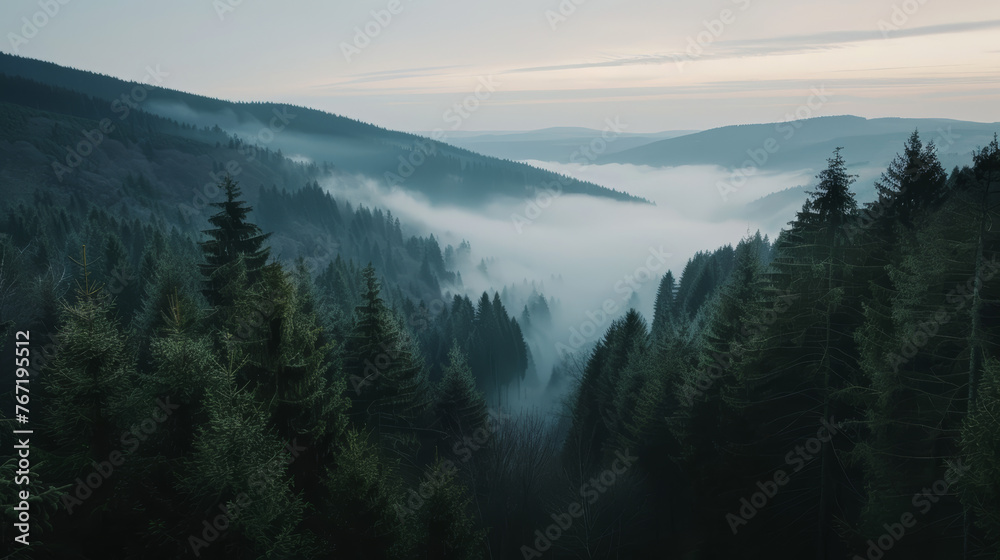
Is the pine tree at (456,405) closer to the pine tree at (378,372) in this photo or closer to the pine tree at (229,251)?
the pine tree at (378,372)

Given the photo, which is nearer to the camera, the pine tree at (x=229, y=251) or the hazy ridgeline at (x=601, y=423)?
the hazy ridgeline at (x=601, y=423)

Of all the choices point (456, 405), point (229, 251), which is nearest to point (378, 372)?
point (456, 405)

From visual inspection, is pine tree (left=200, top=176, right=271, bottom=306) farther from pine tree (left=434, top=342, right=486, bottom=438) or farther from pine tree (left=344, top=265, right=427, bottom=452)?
pine tree (left=434, top=342, right=486, bottom=438)

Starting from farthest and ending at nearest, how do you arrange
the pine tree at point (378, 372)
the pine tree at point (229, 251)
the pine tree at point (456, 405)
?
1. the pine tree at point (456, 405)
2. the pine tree at point (229, 251)
3. the pine tree at point (378, 372)

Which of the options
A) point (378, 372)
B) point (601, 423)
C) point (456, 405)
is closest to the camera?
point (378, 372)

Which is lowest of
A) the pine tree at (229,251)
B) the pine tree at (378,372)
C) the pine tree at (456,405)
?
the pine tree at (456,405)

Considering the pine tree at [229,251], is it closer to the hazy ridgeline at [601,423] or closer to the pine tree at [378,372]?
the hazy ridgeline at [601,423]

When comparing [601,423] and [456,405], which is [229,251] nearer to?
[456,405]

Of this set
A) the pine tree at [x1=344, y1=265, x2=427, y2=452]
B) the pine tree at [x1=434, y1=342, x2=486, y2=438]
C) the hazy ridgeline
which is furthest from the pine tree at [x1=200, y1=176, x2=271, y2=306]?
the pine tree at [x1=434, y1=342, x2=486, y2=438]

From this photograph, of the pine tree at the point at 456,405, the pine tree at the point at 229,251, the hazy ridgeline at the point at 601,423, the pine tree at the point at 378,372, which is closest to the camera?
the hazy ridgeline at the point at 601,423

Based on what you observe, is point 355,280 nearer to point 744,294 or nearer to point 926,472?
point 744,294

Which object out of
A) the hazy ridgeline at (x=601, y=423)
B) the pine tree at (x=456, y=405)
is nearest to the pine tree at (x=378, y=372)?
the hazy ridgeline at (x=601, y=423)

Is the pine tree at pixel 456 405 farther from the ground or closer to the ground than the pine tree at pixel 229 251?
closer to the ground

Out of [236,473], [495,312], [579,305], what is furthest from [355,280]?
[579,305]
